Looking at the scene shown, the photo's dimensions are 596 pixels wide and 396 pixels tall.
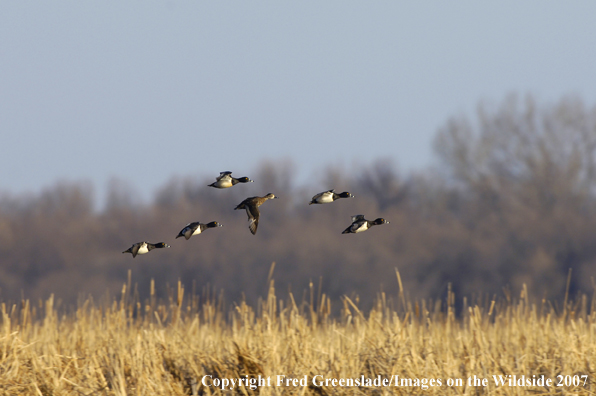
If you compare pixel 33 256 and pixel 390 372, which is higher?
pixel 33 256

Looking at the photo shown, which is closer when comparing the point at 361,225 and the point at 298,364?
the point at 361,225

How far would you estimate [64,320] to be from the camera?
26.5 ft

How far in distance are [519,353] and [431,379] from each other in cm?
140

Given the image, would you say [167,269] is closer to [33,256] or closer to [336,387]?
[33,256]

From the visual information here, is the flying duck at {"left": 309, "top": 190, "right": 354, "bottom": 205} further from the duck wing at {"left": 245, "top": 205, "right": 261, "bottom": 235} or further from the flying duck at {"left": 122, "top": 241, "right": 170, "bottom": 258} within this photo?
the flying duck at {"left": 122, "top": 241, "right": 170, "bottom": 258}

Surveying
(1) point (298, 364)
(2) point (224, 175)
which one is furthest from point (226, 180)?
(1) point (298, 364)

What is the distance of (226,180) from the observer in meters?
2.57

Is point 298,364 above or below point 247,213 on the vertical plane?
below

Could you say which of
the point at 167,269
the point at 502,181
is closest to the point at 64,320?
the point at 167,269

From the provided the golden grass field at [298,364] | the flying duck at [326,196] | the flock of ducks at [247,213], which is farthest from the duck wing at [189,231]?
the golden grass field at [298,364]

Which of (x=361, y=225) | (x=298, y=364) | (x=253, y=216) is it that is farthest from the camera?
(x=298, y=364)

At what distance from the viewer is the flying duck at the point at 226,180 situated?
8.32 feet

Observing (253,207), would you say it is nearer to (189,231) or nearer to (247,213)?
(247,213)

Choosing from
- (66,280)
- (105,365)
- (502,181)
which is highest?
(502,181)
